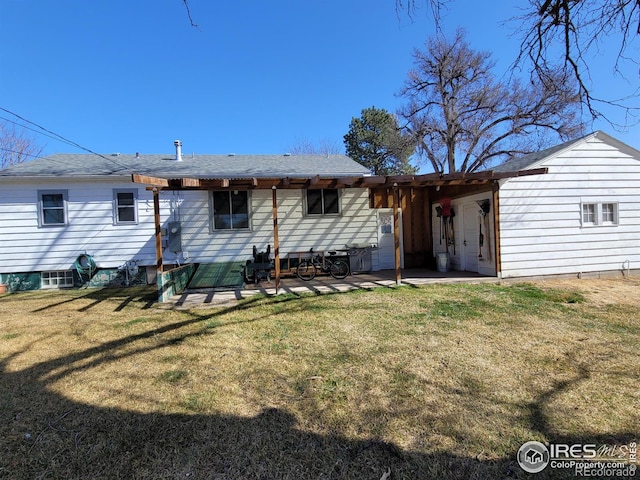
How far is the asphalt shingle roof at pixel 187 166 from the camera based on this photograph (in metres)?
8.98

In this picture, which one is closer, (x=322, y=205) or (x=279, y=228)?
(x=279, y=228)

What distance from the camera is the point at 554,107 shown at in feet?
60.2

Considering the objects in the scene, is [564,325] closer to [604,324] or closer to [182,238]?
[604,324]

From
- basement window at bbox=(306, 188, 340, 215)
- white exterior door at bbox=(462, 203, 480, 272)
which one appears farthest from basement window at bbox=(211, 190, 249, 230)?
white exterior door at bbox=(462, 203, 480, 272)

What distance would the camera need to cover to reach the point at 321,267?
917 centimetres

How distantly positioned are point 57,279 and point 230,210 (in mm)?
5274

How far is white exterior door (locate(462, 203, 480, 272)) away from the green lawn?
11.6 feet

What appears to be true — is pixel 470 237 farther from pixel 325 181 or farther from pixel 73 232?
pixel 73 232

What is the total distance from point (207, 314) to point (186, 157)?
7.62 meters

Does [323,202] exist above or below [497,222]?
above

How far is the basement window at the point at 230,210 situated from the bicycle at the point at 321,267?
7.17ft

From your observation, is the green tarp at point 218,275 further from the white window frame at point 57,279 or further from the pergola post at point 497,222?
the pergola post at point 497,222

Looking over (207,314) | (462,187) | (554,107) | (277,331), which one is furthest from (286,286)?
(554,107)

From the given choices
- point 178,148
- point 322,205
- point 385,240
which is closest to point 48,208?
point 178,148
